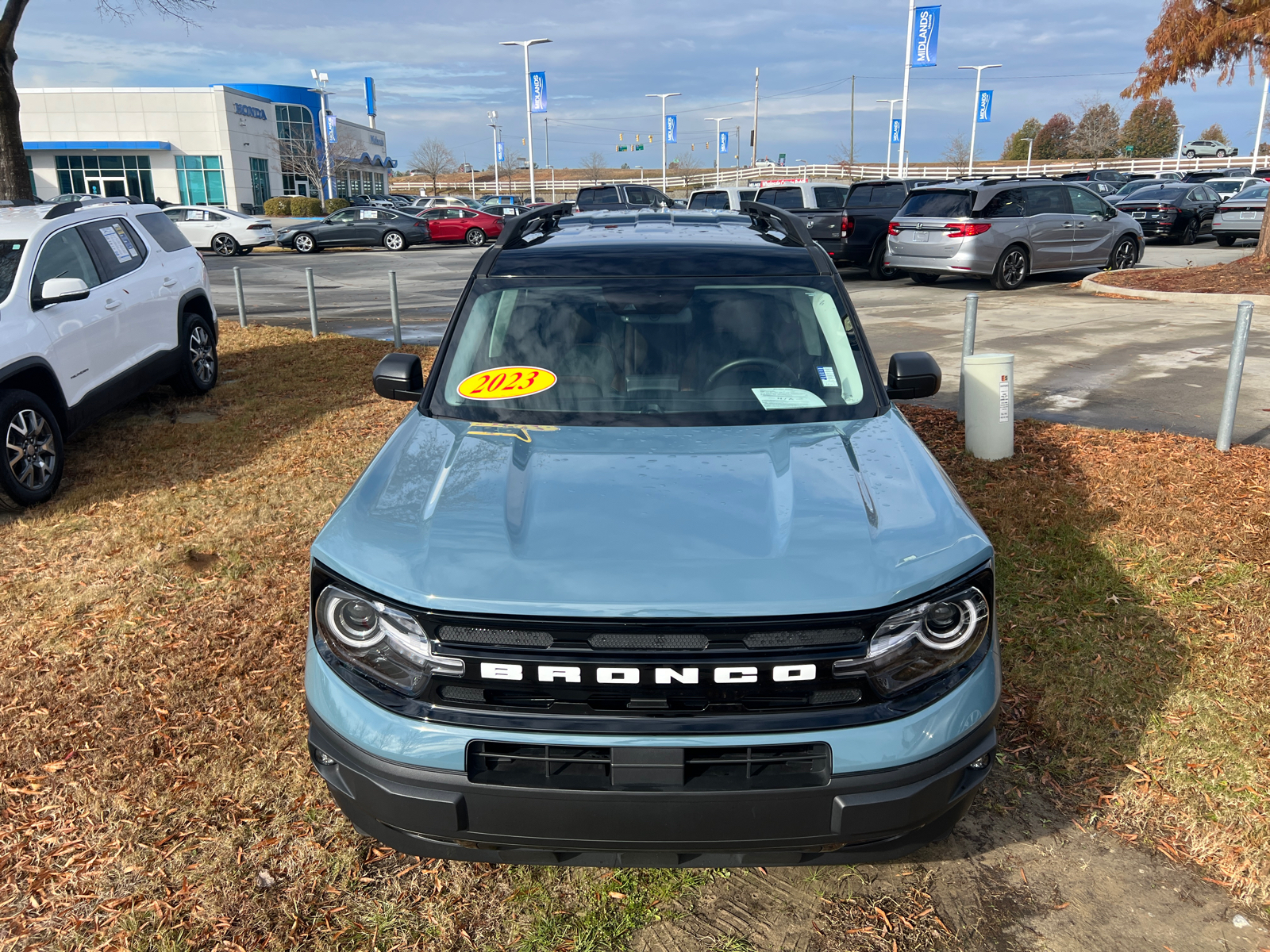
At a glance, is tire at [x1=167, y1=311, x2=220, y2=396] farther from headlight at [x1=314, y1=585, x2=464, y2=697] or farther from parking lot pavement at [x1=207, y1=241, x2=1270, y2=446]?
headlight at [x1=314, y1=585, x2=464, y2=697]

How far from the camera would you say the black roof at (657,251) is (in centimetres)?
376

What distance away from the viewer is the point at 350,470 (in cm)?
695

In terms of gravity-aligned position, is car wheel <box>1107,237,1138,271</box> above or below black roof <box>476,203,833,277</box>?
below

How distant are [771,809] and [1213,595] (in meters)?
3.50

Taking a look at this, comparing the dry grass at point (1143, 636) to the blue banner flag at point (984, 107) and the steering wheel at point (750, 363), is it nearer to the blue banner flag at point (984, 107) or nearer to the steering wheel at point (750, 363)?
the steering wheel at point (750, 363)

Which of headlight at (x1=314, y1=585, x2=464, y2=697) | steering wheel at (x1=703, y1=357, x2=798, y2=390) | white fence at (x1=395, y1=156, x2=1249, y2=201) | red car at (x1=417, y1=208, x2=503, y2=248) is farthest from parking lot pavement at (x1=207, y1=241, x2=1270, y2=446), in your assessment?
white fence at (x1=395, y1=156, x2=1249, y2=201)

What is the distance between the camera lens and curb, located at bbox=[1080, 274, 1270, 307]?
1367 centimetres

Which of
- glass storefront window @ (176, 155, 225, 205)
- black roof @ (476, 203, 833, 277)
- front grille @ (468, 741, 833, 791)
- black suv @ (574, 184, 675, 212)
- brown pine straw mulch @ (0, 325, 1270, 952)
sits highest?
glass storefront window @ (176, 155, 225, 205)

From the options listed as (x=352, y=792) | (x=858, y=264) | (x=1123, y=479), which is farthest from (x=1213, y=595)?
(x=858, y=264)

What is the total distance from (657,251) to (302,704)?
93.1 inches

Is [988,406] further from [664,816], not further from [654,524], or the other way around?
[664,816]

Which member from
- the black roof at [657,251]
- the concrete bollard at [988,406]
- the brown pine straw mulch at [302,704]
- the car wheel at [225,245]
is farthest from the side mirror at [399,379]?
the car wheel at [225,245]

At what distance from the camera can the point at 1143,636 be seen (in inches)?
171

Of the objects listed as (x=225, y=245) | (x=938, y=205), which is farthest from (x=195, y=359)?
A: (x=225, y=245)
